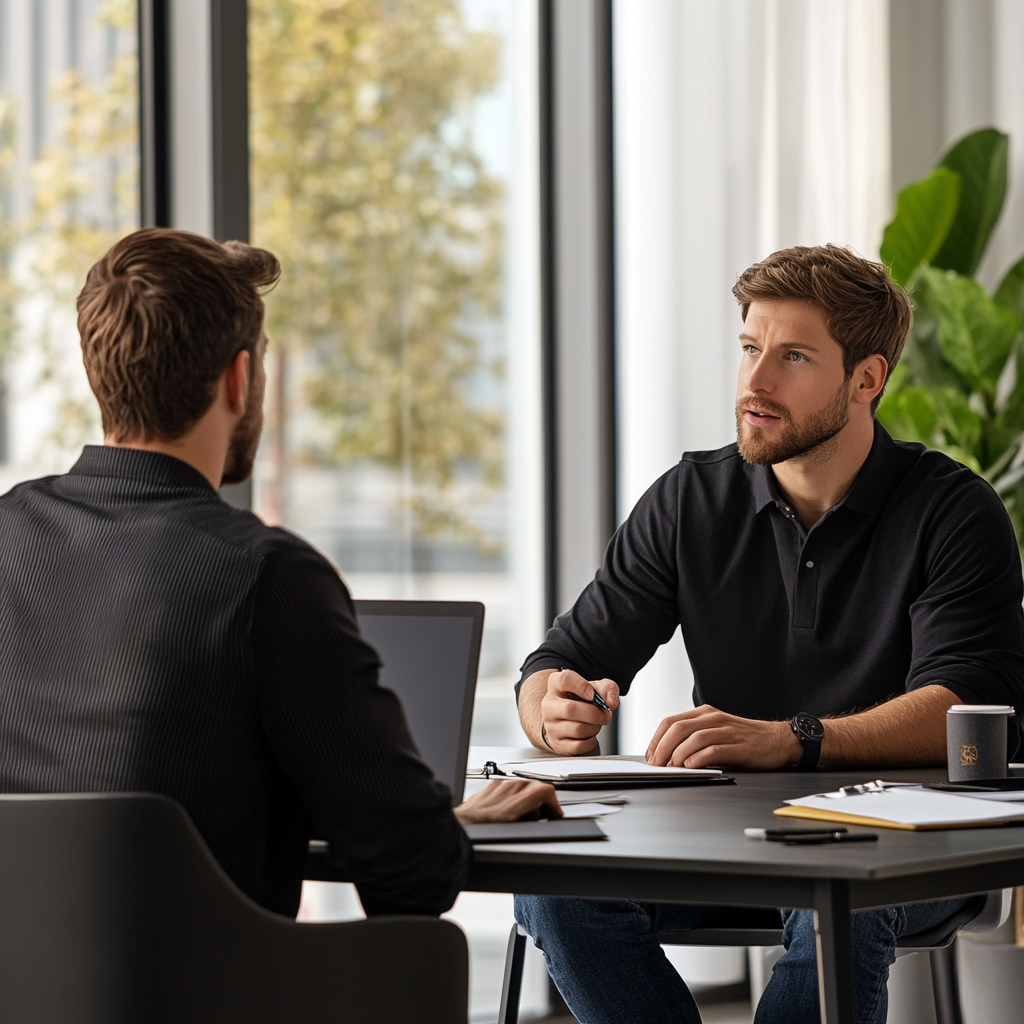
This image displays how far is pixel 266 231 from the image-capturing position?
3250mm

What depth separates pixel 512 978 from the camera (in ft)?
7.37

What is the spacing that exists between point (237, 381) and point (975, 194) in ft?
9.23

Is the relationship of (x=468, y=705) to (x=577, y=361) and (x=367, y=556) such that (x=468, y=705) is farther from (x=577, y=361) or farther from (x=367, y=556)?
(x=577, y=361)

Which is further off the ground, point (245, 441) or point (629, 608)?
point (245, 441)

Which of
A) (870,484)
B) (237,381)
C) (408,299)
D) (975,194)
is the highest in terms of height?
(975,194)

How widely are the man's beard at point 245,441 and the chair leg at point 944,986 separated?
168 centimetres

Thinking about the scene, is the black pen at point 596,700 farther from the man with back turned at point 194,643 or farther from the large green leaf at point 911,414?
the large green leaf at point 911,414

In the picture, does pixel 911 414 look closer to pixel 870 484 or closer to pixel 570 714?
pixel 870 484

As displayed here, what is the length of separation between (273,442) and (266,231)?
0.46m

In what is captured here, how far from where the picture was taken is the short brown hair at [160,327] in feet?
4.45

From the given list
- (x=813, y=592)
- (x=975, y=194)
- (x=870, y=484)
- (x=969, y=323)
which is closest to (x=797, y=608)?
(x=813, y=592)

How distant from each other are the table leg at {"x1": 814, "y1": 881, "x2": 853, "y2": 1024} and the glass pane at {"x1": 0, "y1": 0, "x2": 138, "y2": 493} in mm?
2025

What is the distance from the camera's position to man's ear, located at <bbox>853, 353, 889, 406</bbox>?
2369mm

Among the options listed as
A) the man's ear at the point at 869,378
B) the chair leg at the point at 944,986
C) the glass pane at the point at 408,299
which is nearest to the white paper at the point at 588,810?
the man's ear at the point at 869,378
